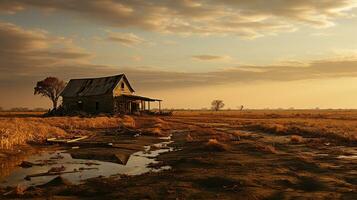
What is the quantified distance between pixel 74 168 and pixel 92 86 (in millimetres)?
49185

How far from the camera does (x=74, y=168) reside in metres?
16.4

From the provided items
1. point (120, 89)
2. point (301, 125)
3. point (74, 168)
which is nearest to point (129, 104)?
point (120, 89)

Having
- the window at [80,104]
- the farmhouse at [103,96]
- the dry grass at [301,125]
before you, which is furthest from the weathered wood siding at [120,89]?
the dry grass at [301,125]

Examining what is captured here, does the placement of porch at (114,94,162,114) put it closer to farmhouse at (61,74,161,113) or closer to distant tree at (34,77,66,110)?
farmhouse at (61,74,161,113)

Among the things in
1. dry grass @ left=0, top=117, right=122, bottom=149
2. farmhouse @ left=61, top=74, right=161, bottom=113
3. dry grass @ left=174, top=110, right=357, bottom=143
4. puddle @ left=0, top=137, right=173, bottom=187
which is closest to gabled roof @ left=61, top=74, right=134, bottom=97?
farmhouse @ left=61, top=74, right=161, bottom=113

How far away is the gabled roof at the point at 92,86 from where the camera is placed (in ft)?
202

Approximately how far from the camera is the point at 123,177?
14094mm

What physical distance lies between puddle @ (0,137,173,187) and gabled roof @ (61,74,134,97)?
40.6m

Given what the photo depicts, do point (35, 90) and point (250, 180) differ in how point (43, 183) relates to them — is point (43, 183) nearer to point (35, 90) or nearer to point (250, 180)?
point (250, 180)

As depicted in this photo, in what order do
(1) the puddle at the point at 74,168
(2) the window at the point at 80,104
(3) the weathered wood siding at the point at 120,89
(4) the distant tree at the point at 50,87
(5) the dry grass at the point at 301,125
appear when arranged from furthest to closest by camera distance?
(4) the distant tree at the point at 50,87
(2) the window at the point at 80,104
(3) the weathered wood siding at the point at 120,89
(5) the dry grass at the point at 301,125
(1) the puddle at the point at 74,168

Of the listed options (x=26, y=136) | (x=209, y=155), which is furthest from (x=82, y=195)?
(x=26, y=136)

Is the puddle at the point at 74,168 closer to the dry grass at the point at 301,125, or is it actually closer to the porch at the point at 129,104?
the dry grass at the point at 301,125

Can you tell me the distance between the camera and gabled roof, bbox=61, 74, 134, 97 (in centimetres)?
6172

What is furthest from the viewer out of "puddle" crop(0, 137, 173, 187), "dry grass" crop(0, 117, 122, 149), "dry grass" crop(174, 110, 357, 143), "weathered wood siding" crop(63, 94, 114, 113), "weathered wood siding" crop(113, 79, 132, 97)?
"weathered wood siding" crop(113, 79, 132, 97)
